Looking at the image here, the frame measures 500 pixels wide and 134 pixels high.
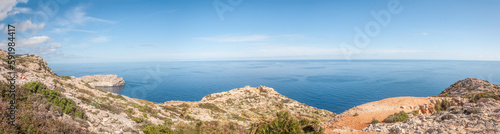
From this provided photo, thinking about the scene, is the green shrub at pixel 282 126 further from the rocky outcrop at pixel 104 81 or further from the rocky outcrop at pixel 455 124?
the rocky outcrop at pixel 104 81

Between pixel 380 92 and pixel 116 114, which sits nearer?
pixel 116 114

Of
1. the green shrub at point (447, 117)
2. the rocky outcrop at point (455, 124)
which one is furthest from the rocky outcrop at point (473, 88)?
the green shrub at point (447, 117)

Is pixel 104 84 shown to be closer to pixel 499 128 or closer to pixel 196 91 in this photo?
pixel 196 91

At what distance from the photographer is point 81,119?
11.6 metres

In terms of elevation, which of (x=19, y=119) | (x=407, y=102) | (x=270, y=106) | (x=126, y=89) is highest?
(x=19, y=119)

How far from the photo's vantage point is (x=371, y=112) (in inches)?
985

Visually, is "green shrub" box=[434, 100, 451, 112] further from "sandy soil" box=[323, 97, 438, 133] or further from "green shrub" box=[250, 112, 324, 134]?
"green shrub" box=[250, 112, 324, 134]

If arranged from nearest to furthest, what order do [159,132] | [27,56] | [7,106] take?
[7,106] < [159,132] < [27,56]

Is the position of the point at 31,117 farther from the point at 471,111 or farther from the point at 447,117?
the point at 471,111

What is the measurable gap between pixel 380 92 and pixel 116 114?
122928mm

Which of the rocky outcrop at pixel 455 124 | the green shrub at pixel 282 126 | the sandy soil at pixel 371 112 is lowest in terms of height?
the sandy soil at pixel 371 112

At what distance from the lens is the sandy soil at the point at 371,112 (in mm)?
21141

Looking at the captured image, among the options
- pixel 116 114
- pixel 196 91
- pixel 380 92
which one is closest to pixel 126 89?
pixel 196 91

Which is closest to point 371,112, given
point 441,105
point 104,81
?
point 441,105
